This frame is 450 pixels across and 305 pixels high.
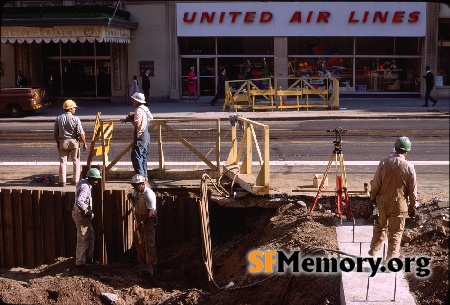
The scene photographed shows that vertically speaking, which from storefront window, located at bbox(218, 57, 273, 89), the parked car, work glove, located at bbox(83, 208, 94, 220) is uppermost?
storefront window, located at bbox(218, 57, 273, 89)

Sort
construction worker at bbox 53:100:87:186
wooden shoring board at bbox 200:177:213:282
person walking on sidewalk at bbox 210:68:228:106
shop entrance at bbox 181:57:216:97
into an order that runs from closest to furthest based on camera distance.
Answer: wooden shoring board at bbox 200:177:213:282 < construction worker at bbox 53:100:87:186 < person walking on sidewalk at bbox 210:68:228:106 < shop entrance at bbox 181:57:216:97

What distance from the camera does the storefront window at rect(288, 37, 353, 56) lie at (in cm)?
3225

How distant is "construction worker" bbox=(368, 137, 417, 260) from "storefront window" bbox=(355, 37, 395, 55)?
24280mm

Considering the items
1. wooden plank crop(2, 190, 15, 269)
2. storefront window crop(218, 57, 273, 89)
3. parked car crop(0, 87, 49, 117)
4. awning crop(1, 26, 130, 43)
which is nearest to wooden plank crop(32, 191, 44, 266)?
wooden plank crop(2, 190, 15, 269)

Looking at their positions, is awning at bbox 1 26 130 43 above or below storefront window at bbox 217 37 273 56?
above

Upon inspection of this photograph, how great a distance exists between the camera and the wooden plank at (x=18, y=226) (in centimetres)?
1320

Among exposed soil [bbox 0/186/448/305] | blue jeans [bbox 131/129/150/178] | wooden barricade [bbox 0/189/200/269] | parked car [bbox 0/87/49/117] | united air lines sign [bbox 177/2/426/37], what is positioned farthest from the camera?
united air lines sign [bbox 177/2/426/37]

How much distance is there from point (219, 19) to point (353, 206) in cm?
2075

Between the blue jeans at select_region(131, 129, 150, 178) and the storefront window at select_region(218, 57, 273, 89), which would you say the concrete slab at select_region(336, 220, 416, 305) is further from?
the storefront window at select_region(218, 57, 273, 89)

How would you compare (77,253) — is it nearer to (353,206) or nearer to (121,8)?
(353,206)

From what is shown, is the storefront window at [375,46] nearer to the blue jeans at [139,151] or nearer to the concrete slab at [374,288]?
the blue jeans at [139,151]

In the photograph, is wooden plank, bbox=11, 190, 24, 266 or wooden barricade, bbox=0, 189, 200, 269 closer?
wooden barricade, bbox=0, 189, 200, 269

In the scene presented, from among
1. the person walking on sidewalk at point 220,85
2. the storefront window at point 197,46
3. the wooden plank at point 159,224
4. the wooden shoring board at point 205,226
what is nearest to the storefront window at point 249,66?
the storefront window at point 197,46

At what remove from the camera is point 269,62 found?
32.6 meters
